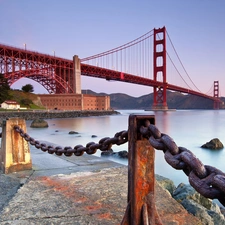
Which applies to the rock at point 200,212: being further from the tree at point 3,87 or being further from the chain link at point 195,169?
the tree at point 3,87

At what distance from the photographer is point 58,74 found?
51.5 meters

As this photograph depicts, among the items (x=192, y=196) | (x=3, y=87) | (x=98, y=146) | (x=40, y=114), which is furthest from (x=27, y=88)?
(x=98, y=146)

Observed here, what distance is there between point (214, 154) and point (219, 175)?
32.6ft

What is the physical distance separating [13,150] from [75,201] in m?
1.56

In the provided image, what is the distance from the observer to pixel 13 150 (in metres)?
3.18

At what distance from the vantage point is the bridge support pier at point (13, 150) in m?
3.11

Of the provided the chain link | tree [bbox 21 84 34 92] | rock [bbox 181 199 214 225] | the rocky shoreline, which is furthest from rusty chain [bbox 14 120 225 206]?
tree [bbox 21 84 34 92]

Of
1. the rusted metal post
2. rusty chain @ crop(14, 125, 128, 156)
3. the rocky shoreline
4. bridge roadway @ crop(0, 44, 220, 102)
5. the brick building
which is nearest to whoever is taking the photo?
the rusted metal post

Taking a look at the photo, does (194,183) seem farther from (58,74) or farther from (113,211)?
(58,74)

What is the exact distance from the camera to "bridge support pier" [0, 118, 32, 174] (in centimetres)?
311

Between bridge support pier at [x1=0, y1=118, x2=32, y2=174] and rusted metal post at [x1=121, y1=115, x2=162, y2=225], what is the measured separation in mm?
2331

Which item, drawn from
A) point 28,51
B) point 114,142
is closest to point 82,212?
point 114,142

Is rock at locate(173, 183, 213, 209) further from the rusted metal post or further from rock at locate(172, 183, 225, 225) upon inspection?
the rusted metal post

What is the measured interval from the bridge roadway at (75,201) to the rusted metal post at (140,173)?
1.47ft
